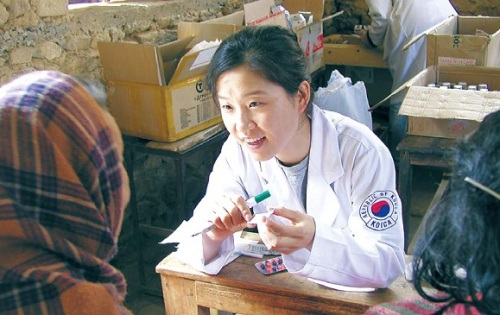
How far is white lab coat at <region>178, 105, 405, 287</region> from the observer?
1459 mm

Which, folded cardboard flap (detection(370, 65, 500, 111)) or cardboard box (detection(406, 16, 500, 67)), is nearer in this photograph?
folded cardboard flap (detection(370, 65, 500, 111))

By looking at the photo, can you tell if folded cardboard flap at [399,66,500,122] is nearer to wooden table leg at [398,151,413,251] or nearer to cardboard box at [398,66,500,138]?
cardboard box at [398,66,500,138]

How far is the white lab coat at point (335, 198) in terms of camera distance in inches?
57.4

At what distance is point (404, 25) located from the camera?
395 cm

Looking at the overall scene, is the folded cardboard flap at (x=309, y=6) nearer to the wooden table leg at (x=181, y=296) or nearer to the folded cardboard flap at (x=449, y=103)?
the folded cardboard flap at (x=449, y=103)

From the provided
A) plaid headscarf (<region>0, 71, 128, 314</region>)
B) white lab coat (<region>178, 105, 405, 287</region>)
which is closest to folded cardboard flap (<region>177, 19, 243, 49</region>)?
white lab coat (<region>178, 105, 405, 287</region>)

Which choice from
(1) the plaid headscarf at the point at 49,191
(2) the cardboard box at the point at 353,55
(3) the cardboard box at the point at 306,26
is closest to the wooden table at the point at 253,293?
(1) the plaid headscarf at the point at 49,191

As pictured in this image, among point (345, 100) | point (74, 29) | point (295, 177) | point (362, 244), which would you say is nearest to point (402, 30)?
point (345, 100)

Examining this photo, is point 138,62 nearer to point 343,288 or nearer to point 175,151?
point 175,151

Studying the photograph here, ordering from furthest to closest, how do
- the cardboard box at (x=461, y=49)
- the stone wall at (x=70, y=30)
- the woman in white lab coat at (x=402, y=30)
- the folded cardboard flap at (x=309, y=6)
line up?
the folded cardboard flap at (x=309, y=6), the woman in white lab coat at (x=402, y=30), the cardboard box at (x=461, y=49), the stone wall at (x=70, y=30)

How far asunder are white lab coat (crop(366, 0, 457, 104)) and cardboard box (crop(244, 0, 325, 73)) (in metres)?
0.41

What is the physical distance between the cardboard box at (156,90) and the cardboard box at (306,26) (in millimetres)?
853

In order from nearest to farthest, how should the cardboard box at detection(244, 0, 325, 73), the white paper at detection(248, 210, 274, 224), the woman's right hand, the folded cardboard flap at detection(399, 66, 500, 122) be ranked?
the white paper at detection(248, 210, 274, 224) < the woman's right hand < the folded cardboard flap at detection(399, 66, 500, 122) < the cardboard box at detection(244, 0, 325, 73)

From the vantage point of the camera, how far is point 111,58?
2.68 m
